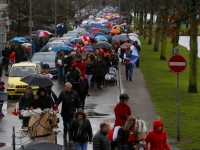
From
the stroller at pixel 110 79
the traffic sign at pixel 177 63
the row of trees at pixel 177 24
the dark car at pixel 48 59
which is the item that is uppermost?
the row of trees at pixel 177 24

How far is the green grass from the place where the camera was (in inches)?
741

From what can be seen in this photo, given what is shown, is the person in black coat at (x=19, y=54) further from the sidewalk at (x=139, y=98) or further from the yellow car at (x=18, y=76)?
the yellow car at (x=18, y=76)

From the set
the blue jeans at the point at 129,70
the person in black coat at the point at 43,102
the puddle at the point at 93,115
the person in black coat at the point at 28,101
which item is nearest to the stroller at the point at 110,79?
the blue jeans at the point at 129,70

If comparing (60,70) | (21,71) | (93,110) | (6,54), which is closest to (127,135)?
(93,110)

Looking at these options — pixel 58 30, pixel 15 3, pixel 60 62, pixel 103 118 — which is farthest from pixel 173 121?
pixel 58 30

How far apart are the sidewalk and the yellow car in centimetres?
404

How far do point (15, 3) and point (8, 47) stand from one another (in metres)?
19.6

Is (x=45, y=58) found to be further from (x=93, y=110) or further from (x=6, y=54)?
(x=93, y=110)

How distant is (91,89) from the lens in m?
30.5

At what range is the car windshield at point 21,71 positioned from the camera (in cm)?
2884

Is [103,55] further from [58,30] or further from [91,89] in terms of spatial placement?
[58,30]

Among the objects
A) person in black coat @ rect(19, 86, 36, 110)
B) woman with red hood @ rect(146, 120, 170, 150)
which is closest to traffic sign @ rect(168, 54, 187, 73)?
person in black coat @ rect(19, 86, 36, 110)

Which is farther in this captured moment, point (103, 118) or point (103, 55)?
point (103, 55)

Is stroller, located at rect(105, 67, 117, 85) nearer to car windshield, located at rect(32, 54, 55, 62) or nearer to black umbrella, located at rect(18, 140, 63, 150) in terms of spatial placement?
car windshield, located at rect(32, 54, 55, 62)
